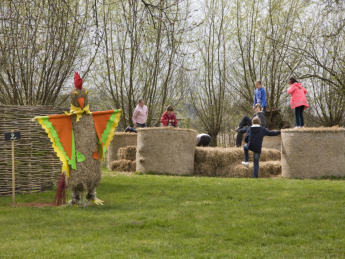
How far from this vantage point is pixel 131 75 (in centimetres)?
1941

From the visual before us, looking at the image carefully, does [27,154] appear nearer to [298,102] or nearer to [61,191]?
[61,191]

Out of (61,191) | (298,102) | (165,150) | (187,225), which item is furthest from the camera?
(165,150)

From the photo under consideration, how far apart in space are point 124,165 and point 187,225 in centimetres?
815

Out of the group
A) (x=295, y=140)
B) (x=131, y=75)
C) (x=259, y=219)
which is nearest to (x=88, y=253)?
(x=259, y=219)

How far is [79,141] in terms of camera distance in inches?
278

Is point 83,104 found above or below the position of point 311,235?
above

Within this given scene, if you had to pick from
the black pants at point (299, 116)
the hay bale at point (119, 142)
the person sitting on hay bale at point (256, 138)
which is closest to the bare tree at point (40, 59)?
the hay bale at point (119, 142)

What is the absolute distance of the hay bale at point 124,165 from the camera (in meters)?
13.2

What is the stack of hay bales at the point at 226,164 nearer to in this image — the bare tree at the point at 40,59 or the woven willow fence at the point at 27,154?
the woven willow fence at the point at 27,154

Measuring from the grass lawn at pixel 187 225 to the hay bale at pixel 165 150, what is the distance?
10.2ft

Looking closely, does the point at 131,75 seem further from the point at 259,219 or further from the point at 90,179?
the point at 259,219

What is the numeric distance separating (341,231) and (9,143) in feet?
24.0

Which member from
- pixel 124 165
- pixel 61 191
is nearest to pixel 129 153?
pixel 124 165

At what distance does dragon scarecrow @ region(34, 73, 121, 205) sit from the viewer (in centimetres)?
696
